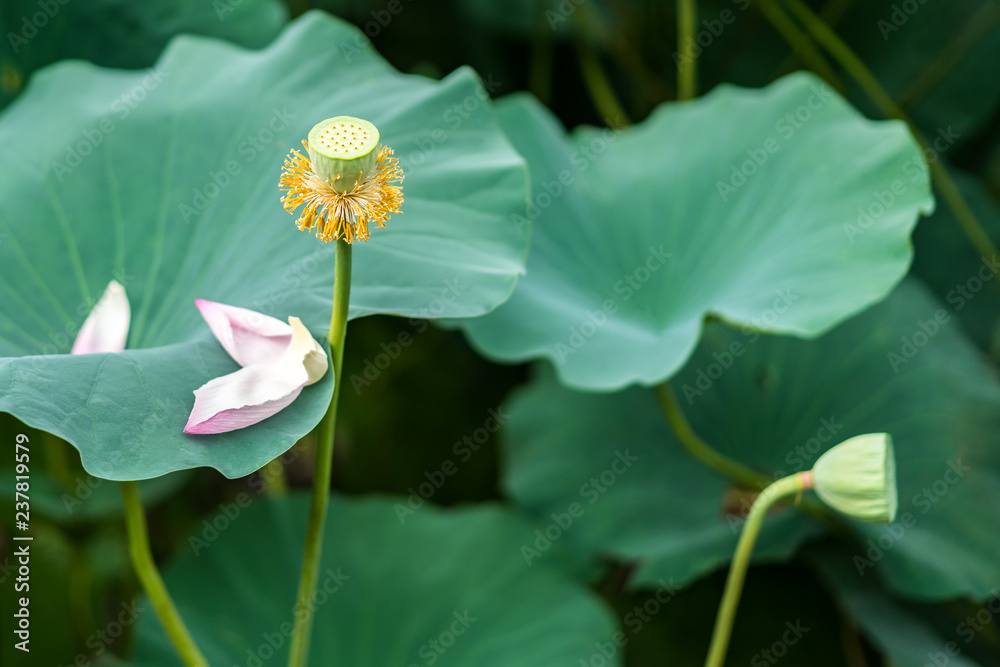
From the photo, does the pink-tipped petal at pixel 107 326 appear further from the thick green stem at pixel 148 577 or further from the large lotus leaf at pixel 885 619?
the large lotus leaf at pixel 885 619

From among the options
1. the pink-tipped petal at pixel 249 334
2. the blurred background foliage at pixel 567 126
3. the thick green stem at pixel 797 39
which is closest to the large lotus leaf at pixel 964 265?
the blurred background foliage at pixel 567 126

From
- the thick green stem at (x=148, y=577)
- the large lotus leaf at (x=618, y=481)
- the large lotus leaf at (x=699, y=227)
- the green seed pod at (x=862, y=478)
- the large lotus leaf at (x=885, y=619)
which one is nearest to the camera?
the green seed pod at (x=862, y=478)

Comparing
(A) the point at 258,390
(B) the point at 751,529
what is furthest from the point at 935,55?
(A) the point at 258,390

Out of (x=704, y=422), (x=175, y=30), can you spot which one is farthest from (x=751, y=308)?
(x=175, y=30)

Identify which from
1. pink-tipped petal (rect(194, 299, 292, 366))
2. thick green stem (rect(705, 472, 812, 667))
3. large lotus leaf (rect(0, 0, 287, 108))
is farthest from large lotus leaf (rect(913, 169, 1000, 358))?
pink-tipped petal (rect(194, 299, 292, 366))

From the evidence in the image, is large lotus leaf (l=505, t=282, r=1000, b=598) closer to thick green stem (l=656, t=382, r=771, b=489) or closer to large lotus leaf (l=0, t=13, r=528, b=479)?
thick green stem (l=656, t=382, r=771, b=489)

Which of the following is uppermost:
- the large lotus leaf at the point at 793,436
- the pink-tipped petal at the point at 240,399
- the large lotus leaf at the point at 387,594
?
the pink-tipped petal at the point at 240,399
